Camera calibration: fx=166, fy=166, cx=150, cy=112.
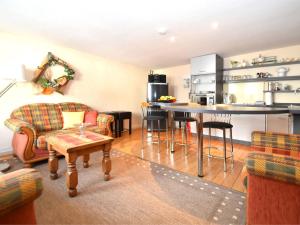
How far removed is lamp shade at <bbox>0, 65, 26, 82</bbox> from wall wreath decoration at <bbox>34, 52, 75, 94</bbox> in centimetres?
42

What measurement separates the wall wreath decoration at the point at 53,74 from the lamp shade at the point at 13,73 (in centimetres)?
42

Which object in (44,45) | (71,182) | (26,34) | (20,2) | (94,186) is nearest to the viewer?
(71,182)

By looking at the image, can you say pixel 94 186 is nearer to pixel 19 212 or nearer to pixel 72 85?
pixel 19 212

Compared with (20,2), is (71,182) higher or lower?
lower

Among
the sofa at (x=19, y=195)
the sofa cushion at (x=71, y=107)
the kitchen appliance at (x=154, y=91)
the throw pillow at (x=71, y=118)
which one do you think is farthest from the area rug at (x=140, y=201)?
the kitchen appliance at (x=154, y=91)

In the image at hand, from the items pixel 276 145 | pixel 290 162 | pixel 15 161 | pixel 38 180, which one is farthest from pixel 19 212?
pixel 15 161

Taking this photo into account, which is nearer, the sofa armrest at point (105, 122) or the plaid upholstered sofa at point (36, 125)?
the plaid upholstered sofa at point (36, 125)

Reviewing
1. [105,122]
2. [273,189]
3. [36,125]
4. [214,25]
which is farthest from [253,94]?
[36,125]

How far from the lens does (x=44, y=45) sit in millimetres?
3418

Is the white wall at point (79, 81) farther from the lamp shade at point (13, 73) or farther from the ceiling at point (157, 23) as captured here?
the ceiling at point (157, 23)

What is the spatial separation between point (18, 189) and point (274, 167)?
1.26 m

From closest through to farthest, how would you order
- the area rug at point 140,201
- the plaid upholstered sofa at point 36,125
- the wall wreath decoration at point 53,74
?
1. the area rug at point 140,201
2. the plaid upholstered sofa at point 36,125
3. the wall wreath decoration at point 53,74

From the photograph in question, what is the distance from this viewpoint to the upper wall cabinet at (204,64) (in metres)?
4.15

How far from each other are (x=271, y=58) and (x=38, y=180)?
4700 mm
